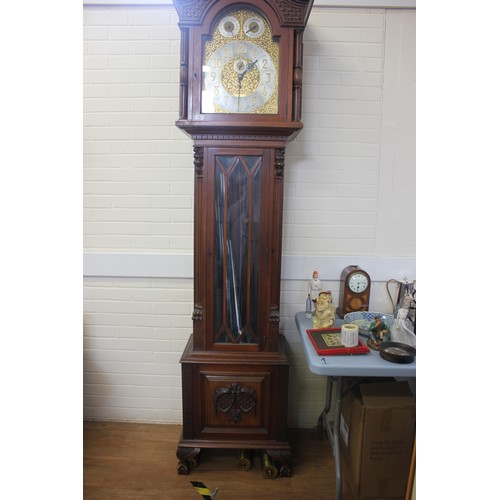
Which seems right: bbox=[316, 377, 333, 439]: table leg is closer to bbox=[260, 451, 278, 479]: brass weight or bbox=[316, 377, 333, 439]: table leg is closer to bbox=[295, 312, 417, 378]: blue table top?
bbox=[260, 451, 278, 479]: brass weight

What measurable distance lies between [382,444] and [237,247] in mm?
1106

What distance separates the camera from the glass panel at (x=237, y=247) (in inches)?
71.1

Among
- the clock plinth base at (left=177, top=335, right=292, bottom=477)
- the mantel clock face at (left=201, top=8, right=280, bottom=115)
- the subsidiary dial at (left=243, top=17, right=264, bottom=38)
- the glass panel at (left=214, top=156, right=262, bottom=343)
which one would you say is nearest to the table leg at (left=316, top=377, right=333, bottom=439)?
the clock plinth base at (left=177, top=335, right=292, bottom=477)

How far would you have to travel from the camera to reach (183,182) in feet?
7.21

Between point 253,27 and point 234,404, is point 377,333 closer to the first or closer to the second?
point 234,404

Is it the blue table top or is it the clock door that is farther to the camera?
the clock door

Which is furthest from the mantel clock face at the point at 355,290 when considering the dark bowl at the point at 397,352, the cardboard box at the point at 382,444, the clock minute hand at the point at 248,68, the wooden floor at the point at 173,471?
the clock minute hand at the point at 248,68

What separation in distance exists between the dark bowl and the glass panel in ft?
2.00

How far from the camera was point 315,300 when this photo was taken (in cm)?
207

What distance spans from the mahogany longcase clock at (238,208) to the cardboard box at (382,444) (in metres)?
0.39

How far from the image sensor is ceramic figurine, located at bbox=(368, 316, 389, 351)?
1.77 meters

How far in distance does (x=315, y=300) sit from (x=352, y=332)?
0.39 meters

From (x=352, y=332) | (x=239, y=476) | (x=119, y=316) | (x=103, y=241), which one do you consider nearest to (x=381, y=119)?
(x=352, y=332)

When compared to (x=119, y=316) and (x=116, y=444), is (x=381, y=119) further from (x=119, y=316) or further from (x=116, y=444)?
(x=116, y=444)
